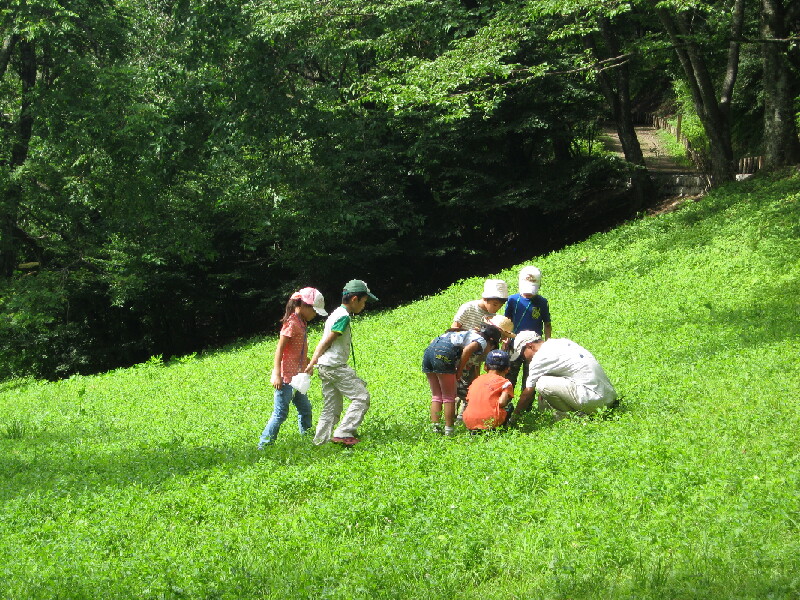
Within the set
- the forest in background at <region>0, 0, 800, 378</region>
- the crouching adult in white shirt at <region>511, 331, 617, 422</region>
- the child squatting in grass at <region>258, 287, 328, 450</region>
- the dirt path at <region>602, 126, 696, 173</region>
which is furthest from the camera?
the dirt path at <region>602, 126, 696, 173</region>

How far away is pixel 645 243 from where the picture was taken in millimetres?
19656

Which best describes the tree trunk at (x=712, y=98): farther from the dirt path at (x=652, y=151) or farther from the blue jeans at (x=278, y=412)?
the blue jeans at (x=278, y=412)

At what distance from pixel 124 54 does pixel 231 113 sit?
4.52 m

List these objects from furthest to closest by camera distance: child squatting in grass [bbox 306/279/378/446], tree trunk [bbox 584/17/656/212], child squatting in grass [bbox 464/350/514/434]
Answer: tree trunk [bbox 584/17/656/212]
child squatting in grass [bbox 464/350/514/434]
child squatting in grass [bbox 306/279/378/446]

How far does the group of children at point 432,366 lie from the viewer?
8531 mm

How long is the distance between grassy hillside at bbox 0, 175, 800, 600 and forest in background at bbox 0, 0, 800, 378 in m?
10.2

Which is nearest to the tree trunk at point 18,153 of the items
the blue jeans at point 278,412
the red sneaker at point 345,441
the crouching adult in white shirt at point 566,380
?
the blue jeans at point 278,412

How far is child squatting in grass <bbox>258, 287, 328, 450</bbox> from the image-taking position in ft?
29.4

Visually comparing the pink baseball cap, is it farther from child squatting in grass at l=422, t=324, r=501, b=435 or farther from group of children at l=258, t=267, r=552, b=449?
child squatting in grass at l=422, t=324, r=501, b=435

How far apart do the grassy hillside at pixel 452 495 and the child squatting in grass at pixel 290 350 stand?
0.48 metres

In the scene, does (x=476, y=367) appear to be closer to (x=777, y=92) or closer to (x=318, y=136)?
(x=777, y=92)

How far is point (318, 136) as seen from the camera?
24406mm

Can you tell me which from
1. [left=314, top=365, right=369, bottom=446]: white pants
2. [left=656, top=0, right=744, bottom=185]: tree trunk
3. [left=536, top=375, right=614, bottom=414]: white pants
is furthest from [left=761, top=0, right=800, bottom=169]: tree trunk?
[left=314, top=365, right=369, bottom=446]: white pants

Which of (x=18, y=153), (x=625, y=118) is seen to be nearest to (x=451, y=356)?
(x=625, y=118)
